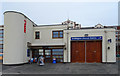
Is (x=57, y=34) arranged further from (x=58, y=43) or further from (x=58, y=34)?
(x=58, y=43)

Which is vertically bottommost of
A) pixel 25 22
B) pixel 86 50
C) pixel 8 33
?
pixel 86 50

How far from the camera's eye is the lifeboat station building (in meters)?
11.6

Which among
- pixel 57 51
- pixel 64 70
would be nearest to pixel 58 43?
pixel 57 51

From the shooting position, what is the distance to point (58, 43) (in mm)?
13672

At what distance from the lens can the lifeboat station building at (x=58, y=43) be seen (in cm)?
1155

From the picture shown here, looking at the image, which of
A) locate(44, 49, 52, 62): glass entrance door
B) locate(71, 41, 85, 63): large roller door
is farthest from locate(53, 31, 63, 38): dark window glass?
locate(71, 41, 85, 63): large roller door

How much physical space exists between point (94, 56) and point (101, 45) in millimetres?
1713

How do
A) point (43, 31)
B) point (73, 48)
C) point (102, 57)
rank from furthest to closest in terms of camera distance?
1. point (43, 31)
2. point (73, 48)
3. point (102, 57)

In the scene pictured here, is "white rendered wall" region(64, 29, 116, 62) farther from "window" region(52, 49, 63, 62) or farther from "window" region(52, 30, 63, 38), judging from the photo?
"window" region(52, 30, 63, 38)

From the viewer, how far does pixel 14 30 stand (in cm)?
1162

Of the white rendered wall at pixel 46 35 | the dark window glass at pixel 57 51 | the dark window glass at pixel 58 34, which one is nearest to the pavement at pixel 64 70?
the dark window glass at pixel 57 51

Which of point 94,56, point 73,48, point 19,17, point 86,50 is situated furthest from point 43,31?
point 94,56

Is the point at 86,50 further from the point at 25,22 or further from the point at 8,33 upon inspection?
the point at 8,33

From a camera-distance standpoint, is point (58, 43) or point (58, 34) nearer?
point (58, 43)
